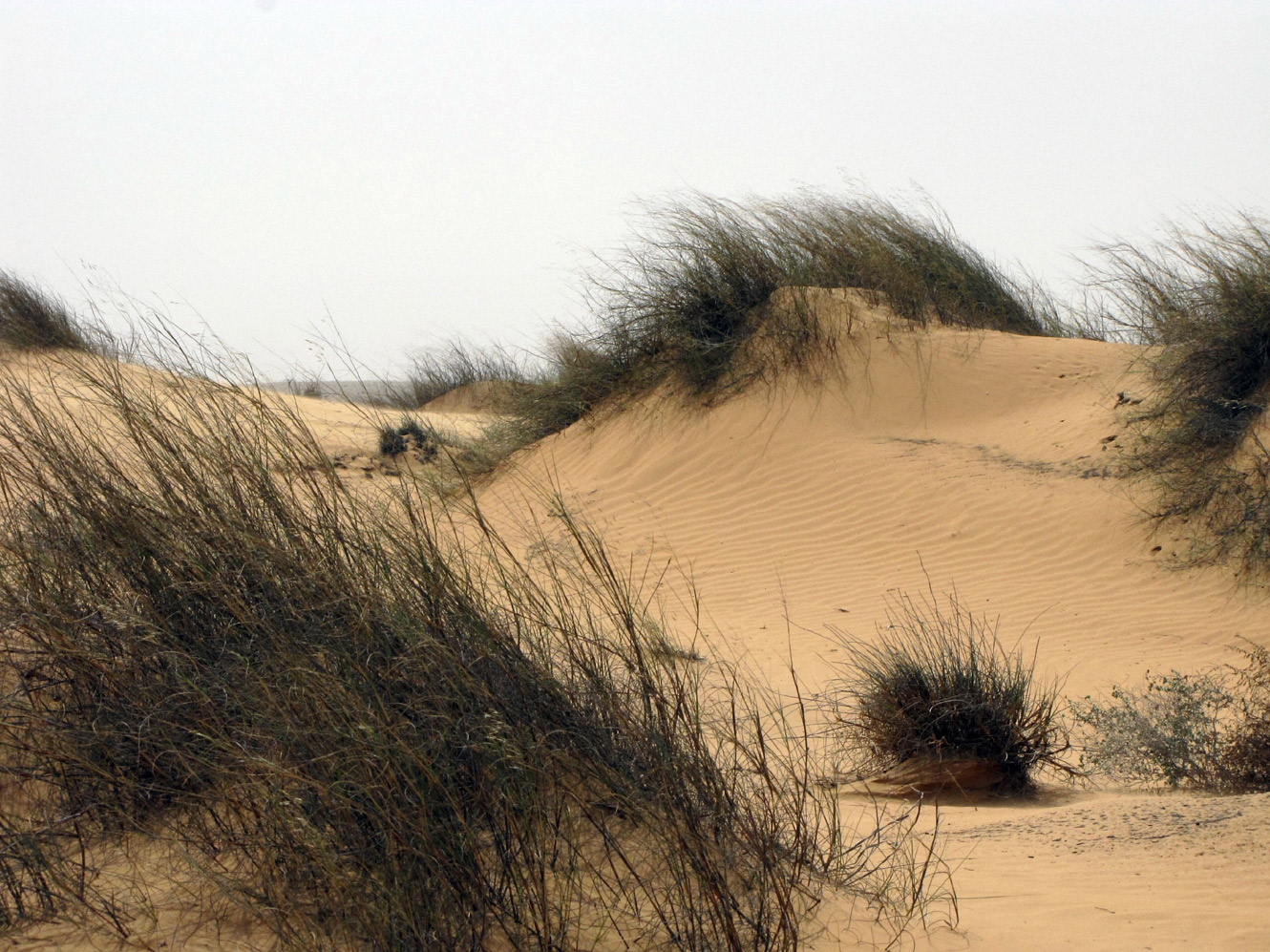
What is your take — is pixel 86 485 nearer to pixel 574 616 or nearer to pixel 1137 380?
pixel 574 616

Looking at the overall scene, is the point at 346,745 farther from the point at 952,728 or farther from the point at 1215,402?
the point at 1215,402

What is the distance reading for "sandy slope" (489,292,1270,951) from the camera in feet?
10.7

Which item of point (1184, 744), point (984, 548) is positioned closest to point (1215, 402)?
point (984, 548)

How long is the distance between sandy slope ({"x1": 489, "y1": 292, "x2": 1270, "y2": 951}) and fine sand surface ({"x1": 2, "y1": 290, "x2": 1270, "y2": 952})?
20mm

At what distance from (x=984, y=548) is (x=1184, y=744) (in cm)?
500

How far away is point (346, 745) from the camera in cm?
240

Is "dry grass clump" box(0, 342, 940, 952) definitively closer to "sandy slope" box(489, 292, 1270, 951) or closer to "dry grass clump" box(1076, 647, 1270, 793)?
"sandy slope" box(489, 292, 1270, 951)

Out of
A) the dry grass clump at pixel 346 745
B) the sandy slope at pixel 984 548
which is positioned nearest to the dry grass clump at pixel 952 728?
the sandy slope at pixel 984 548

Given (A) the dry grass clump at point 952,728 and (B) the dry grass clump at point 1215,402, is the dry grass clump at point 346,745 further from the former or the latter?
(B) the dry grass clump at point 1215,402

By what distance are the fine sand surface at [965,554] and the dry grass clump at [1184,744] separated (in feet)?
0.72

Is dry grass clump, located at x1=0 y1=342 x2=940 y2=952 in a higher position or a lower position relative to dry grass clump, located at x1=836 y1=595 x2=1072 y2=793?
higher

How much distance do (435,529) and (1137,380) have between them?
34.7 feet

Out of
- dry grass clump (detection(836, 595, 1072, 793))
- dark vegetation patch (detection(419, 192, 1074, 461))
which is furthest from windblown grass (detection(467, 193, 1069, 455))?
dry grass clump (detection(836, 595, 1072, 793))

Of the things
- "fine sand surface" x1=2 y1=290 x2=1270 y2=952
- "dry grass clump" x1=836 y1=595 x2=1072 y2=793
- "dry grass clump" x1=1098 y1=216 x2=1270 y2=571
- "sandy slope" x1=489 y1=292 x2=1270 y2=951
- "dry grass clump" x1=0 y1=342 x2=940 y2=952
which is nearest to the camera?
"dry grass clump" x1=0 y1=342 x2=940 y2=952
